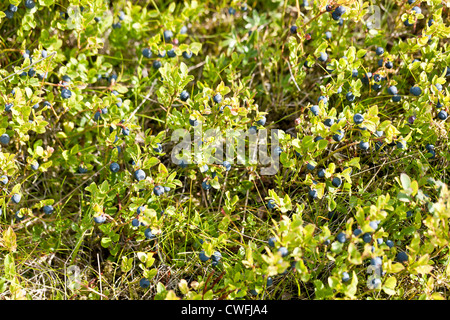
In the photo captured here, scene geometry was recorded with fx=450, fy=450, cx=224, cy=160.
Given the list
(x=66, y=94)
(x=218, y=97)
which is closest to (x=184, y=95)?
(x=218, y=97)

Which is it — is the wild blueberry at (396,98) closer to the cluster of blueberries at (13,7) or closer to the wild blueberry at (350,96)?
the wild blueberry at (350,96)

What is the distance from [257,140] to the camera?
8.34 ft

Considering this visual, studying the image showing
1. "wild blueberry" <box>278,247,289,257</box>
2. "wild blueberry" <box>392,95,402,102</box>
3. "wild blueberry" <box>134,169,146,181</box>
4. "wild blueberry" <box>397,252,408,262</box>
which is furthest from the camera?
"wild blueberry" <box>392,95,402,102</box>

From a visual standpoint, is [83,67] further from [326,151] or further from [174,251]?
[326,151]

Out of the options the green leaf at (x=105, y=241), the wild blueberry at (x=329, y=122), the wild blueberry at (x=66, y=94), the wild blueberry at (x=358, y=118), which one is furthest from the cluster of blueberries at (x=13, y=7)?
the wild blueberry at (x=358, y=118)

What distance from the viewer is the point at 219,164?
252 cm

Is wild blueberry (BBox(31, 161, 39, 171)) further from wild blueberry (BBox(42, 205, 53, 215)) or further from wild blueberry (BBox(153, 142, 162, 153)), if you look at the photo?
wild blueberry (BBox(153, 142, 162, 153))

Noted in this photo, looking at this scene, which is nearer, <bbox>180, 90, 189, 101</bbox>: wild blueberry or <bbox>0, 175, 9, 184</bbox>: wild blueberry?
<bbox>0, 175, 9, 184</bbox>: wild blueberry

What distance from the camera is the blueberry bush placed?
213 cm

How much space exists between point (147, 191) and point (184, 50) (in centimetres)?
86

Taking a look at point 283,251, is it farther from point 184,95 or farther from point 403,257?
point 184,95

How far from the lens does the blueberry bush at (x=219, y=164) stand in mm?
2127

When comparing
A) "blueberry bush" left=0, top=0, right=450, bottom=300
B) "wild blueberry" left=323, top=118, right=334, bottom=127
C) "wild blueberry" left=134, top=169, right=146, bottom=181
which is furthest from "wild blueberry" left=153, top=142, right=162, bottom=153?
"wild blueberry" left=323, top=118, right=334, bottom=127
